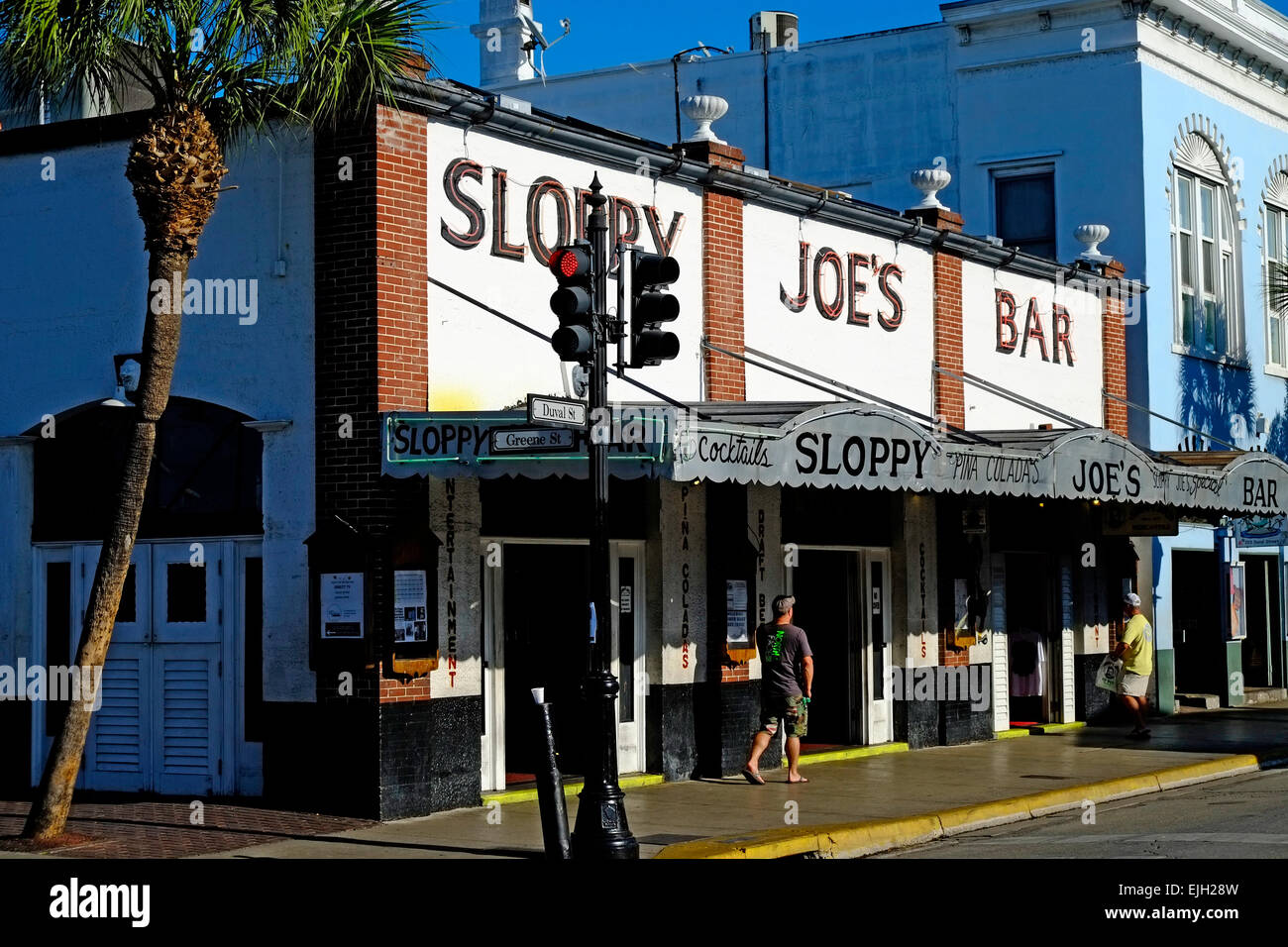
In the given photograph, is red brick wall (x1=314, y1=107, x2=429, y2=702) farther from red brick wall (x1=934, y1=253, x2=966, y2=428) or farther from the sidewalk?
red brick wall (x1=934, y1=253, x2=966, y2=428)

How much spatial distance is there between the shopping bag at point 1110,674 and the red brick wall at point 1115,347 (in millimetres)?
4426

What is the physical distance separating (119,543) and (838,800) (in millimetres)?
6495

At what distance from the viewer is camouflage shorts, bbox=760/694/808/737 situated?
16562 millimetres

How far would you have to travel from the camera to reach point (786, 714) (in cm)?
1658

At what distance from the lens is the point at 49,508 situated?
16641 millimetres

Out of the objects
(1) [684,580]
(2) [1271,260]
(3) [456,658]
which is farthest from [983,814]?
(2) [1271,260]

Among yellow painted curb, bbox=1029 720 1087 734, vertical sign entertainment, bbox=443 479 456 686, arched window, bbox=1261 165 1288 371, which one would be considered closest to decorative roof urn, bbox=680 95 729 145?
vertical sign entertainment, bbox=443 479 456 686

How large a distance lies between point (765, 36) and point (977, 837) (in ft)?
65.9

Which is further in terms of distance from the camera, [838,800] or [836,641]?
[836,641]

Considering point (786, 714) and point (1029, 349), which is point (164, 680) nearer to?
point (786, 714)

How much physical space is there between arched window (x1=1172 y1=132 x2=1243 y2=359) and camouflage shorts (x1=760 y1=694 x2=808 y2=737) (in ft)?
42.1

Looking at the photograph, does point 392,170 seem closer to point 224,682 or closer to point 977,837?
point 224,682

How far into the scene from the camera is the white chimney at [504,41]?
3281 centimetres
